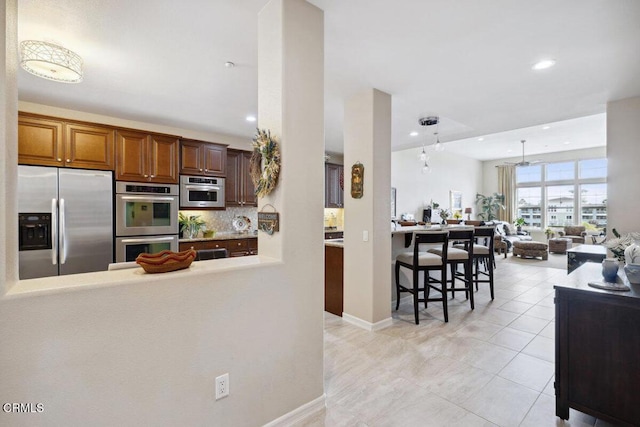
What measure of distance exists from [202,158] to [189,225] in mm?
1146

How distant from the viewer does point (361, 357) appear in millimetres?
2678

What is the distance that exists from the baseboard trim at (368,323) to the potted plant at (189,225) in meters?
2.97

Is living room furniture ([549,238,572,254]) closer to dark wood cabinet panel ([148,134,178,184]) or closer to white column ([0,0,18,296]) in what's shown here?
dark wood cabinet panel ([148,134,178,184])

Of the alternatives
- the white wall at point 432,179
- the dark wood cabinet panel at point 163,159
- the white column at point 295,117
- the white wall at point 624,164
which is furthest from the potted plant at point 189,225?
the white wall at point 624,164

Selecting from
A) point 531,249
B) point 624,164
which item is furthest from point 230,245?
point 531,249

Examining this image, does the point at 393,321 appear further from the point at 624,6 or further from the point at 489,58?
the point at 624,6

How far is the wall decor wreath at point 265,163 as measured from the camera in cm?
183

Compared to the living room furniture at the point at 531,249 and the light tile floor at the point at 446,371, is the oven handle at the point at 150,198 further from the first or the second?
the living room furniture at the point at 531,249

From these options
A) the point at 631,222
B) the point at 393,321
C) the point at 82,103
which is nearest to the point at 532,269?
the point at 631,222

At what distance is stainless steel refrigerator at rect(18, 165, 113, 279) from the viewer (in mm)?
3268

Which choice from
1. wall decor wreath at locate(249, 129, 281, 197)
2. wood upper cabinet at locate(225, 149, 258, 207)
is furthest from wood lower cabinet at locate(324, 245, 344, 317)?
wood upper cabinet at locate(225, 149, 258, 207)

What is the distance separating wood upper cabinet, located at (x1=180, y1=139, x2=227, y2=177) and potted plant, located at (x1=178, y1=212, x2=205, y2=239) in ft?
2.60

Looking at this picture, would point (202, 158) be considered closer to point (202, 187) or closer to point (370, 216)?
point (202, 187)

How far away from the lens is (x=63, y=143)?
3561 mm
